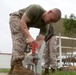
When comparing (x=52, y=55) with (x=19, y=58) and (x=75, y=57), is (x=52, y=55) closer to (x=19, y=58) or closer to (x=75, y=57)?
(x=19, y=58)

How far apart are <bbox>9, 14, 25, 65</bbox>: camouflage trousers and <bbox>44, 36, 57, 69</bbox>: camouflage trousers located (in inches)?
90.5

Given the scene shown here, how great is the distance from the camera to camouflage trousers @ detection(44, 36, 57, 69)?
22.1 feet

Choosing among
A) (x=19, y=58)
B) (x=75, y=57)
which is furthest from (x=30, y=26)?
(x=75, y=57)

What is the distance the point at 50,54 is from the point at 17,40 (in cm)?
248

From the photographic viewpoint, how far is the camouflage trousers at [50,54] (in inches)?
265

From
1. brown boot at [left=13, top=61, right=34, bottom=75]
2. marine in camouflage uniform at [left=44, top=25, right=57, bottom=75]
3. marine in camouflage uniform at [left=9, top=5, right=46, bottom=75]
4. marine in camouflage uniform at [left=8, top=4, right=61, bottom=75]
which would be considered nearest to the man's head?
marine in camouflage uniform at [left=8, top=4, right=61, bottom=75]

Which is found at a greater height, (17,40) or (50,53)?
(17,40)

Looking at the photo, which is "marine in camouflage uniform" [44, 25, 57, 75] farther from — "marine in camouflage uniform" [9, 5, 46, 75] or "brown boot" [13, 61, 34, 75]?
"brown boot" [13, 61, 34, 75]

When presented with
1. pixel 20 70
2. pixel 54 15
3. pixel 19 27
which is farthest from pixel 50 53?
pixel 54 15

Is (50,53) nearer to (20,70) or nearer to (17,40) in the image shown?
(17,40)

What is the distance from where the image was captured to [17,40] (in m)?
4.43

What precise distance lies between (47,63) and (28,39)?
285 centimetres

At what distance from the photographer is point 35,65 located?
159 inches

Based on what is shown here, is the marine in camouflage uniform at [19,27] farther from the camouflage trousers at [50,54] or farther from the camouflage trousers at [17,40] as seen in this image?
the camouflage trousers at [50,54]
